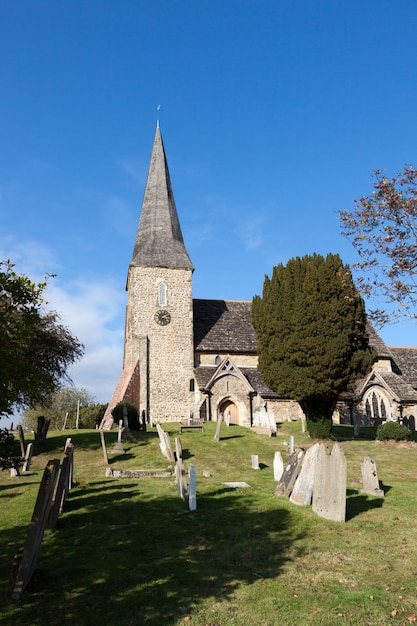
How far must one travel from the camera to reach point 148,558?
830cm

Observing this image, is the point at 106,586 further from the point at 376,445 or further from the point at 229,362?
the point at 229,362

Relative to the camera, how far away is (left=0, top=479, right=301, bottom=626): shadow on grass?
21.1ft

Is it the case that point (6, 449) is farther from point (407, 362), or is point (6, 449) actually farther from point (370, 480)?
point (407, 362)

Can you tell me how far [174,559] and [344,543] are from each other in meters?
3.33

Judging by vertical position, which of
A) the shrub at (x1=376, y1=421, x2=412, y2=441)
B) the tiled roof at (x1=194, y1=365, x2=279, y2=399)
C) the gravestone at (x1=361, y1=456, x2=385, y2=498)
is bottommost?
the gravestone at (x1=361, y1=456, x2=385, y2=498)

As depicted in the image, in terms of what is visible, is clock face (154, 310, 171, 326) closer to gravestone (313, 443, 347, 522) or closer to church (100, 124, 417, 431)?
church (100, 124, 417, 431)

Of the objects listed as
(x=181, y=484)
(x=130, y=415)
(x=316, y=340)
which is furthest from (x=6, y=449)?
(x=130, y=415)

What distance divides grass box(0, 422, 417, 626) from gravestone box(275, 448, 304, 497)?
0.35 metres

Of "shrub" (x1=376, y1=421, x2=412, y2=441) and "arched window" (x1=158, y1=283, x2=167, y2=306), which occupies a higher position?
"arched window" (x1=158, y1=283, x2=167, y2=306)

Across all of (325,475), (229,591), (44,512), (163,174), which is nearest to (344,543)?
(325,475)

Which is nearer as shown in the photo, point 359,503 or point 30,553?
point 30,553

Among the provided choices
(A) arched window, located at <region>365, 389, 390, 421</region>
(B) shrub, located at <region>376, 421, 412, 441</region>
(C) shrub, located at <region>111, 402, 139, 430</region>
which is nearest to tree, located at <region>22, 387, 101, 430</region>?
(C) shrub, located at <region>111, 402, 139, 430</region>

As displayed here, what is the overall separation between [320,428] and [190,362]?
43.5ft

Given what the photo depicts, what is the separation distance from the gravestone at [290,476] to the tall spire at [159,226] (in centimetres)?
2608
